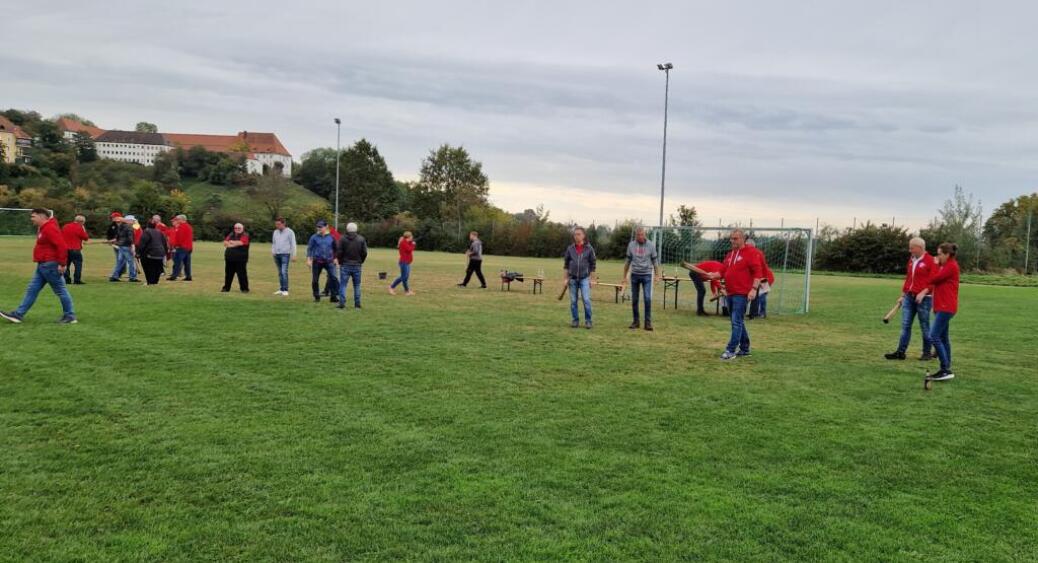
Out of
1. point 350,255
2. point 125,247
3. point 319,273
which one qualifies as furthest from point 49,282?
point 125,247

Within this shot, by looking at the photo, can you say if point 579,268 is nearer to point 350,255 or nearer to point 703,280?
point 703,280

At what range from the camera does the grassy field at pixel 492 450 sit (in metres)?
3.67

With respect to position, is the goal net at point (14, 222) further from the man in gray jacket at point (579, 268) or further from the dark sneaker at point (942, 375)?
the dark sneaker at point (942, 375)

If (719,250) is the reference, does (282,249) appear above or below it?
below

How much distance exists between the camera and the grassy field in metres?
3.67

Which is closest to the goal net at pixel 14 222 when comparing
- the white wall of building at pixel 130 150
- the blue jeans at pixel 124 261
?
the blue jeans at pixel 124 261

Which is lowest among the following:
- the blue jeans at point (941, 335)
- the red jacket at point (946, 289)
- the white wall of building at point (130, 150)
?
the blue jeans at point (941, 335)

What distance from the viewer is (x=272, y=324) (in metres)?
11.0

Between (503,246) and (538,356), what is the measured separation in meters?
46.4

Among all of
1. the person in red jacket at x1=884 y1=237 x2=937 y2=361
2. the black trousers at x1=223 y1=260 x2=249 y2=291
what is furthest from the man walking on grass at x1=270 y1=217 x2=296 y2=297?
the person in red jacket at x1=884 y1=237 x2=937 y2=361

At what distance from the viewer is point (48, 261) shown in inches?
394

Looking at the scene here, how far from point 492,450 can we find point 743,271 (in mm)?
5218

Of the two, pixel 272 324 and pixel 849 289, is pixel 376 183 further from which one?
pixel 272 324

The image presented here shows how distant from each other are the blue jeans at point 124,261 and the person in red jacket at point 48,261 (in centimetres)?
739
